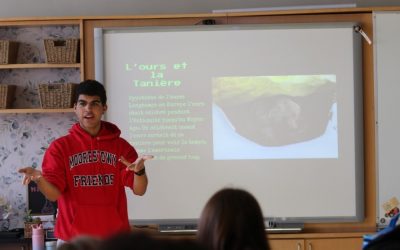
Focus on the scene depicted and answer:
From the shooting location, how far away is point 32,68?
14.7 ft

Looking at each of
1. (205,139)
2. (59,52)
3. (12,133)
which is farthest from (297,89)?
(12,133)

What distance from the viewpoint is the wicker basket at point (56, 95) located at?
4.28 meters

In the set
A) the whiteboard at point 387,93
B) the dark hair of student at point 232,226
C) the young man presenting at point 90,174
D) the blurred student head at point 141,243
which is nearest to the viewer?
the blurred student head at point 141,243

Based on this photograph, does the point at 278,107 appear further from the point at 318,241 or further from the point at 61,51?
the point at 61,51

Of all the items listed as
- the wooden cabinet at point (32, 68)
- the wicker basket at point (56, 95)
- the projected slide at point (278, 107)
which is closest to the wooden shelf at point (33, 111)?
the wicker basket at point (56, 95)

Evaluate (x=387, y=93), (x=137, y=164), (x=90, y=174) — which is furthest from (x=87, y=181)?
(x=387, y=93)

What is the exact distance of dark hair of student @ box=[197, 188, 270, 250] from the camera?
4.85 feet

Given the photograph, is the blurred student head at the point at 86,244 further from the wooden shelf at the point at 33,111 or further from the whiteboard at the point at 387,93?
the whiteboard at the point at 387,93

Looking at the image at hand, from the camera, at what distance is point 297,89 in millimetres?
4301

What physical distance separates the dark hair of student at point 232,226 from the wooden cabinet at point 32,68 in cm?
316

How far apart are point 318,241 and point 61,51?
221cm

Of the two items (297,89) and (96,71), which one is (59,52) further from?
(297,89)

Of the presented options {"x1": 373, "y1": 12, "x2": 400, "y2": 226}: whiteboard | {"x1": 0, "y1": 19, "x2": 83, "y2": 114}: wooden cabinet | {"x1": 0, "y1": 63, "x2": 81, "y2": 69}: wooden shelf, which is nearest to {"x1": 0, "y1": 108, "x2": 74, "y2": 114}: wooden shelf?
{"x1": 0, "y1": 19, "x2": 83, "y2": 114}: wooden cabinet

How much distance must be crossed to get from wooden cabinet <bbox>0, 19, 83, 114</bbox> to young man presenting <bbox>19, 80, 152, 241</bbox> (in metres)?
1.63
